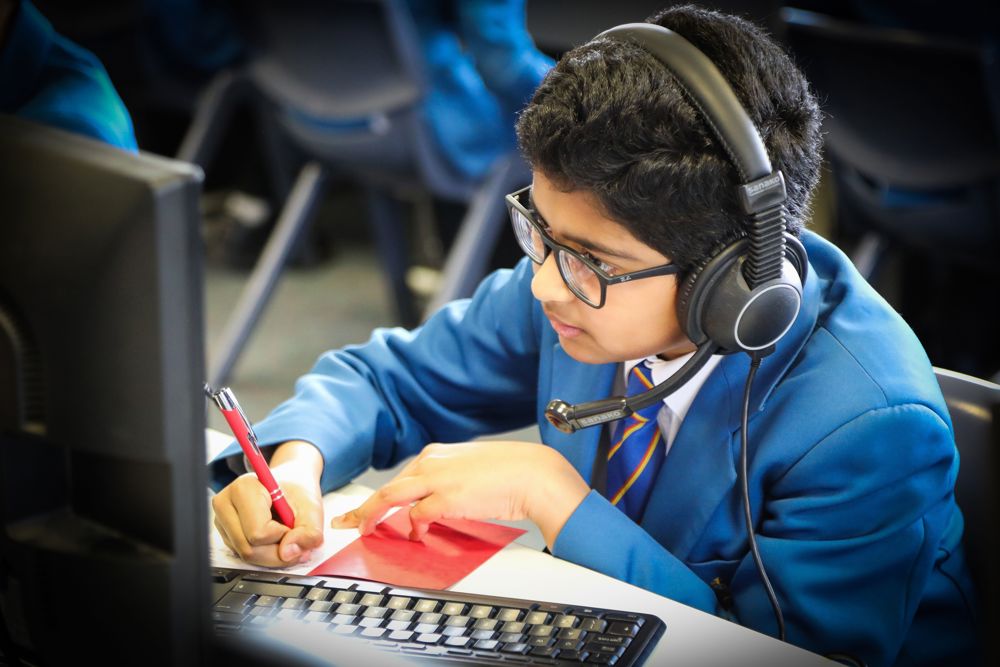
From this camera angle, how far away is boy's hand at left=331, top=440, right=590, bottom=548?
0.94 metres

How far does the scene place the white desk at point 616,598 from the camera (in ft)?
2.56

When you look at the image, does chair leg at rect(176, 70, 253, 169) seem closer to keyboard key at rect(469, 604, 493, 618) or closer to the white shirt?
the white shirt

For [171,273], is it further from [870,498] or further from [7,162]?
[870,498]

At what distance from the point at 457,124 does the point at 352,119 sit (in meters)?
0.23

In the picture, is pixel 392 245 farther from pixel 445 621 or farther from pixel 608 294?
pixel 445 621

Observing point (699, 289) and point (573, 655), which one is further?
point (699, 289)

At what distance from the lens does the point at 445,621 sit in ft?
2.59

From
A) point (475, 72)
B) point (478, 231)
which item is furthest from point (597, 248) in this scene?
point (475, 72)

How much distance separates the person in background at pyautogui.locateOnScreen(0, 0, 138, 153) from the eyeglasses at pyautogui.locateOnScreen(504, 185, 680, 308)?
1.25ft

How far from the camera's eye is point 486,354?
4.13 feet

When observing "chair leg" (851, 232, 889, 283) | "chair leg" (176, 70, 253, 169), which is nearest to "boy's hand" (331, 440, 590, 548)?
"chair leg" (851, 232, 889, 283)

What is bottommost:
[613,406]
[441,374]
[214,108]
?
[214,108]

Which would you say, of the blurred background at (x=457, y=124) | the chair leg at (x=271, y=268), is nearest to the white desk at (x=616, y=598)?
the blurred background at (x=457, y=124)

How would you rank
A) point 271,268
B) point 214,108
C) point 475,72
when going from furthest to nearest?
point 214,108 → point 271,268 → point 475,72
